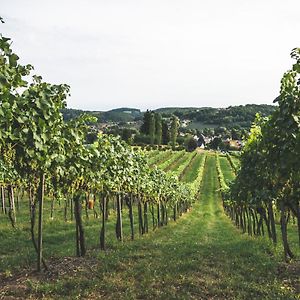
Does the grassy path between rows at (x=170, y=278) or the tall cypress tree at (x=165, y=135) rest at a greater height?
the tall cypress tree at (x=165, y=135)

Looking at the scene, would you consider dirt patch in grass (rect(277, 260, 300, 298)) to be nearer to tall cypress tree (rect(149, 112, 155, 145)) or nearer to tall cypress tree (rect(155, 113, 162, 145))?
tall cypress tree (rect(149, 112, 155, 145))

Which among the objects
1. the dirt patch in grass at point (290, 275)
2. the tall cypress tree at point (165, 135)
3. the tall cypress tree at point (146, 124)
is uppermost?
the tall cypress tree at point (146, 124)

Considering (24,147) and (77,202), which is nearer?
(24,147)

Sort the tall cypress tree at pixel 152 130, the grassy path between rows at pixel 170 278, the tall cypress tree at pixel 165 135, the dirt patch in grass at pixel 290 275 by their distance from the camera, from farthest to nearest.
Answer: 1. the tall cypress tree at pixel 165 135
2. the tall cypress tree at pixel 152 130
3. the dirt patch in grass at pixel 290 275
4. the grassy path between rows at pixel 170 278

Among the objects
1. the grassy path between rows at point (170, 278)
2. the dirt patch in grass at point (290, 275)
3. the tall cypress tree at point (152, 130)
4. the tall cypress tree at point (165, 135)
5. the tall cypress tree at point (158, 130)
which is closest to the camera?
the grassy path between rows at point (170, 278)

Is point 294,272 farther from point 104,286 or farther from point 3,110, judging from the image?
point 3,110

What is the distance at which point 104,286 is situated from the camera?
9.20m

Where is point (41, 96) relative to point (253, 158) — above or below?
above

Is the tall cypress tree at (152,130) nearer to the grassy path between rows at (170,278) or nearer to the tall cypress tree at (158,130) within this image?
the tall cypress tree at (158,130)

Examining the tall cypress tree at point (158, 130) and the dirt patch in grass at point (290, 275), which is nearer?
the dirt patch in grass at point (290, 275)

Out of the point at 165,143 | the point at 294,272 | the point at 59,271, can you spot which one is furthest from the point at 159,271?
the point at 165,143

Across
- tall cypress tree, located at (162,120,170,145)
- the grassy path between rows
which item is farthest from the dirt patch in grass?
tall cypress tree, located at (162,120,170,145)

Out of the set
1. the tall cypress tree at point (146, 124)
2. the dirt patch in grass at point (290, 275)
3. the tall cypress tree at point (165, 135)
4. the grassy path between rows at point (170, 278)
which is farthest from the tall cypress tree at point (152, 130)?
the dirt patch in grass at point (290, 275)

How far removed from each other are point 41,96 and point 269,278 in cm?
729
